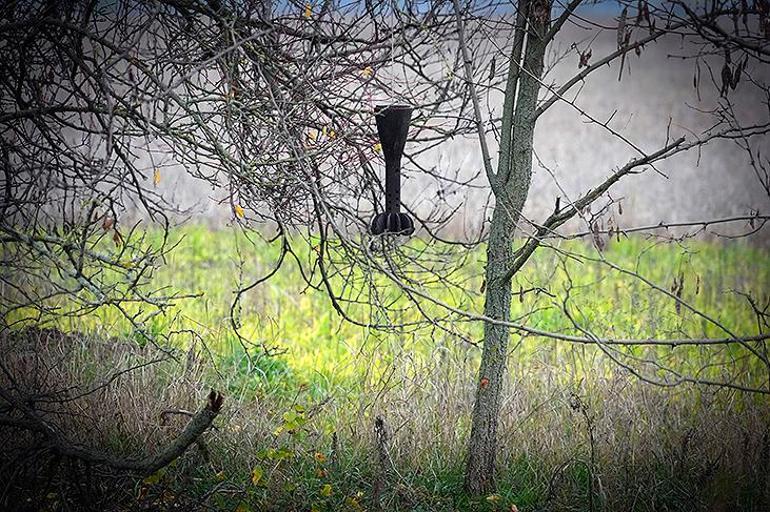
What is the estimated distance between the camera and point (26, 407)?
3760 mm

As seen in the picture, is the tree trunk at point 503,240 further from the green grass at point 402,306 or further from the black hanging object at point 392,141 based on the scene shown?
the black hanging object at point 392,141

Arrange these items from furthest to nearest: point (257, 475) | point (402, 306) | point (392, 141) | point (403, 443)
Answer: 1. point (402, 306)
2. point (403, 443)
3. point (257, 475)
4. point (392, 141)

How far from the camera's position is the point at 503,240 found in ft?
13.7

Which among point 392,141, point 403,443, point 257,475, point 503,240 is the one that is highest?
point 392,141

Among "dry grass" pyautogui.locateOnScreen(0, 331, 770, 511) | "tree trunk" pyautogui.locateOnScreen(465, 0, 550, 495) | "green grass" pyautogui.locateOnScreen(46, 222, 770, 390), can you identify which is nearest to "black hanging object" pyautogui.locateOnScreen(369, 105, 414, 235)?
"tree trunk" pyautogui.locateOnScreen(465, 0, 550, 495)

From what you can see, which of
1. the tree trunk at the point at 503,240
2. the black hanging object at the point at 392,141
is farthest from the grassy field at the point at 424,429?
the black hanging object at the point at 392,141

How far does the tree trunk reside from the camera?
4078 millimetres

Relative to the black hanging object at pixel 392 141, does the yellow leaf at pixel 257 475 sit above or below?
below

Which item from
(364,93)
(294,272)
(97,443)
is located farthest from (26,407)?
(294,272)

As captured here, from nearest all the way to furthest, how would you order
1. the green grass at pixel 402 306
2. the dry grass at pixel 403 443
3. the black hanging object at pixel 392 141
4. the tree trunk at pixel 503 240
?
the black hanging object at pixel 392 141, the tree trunk at pixel 503 240, the dry grass at pixel 403 443, the green grass at pixel 402 306

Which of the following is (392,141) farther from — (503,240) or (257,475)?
(257,475)

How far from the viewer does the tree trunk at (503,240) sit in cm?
408

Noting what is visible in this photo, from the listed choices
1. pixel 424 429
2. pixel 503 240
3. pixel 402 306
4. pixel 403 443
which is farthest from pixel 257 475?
pixel 402 306

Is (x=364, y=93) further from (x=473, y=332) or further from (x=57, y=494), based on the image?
(x=473, y=332)
